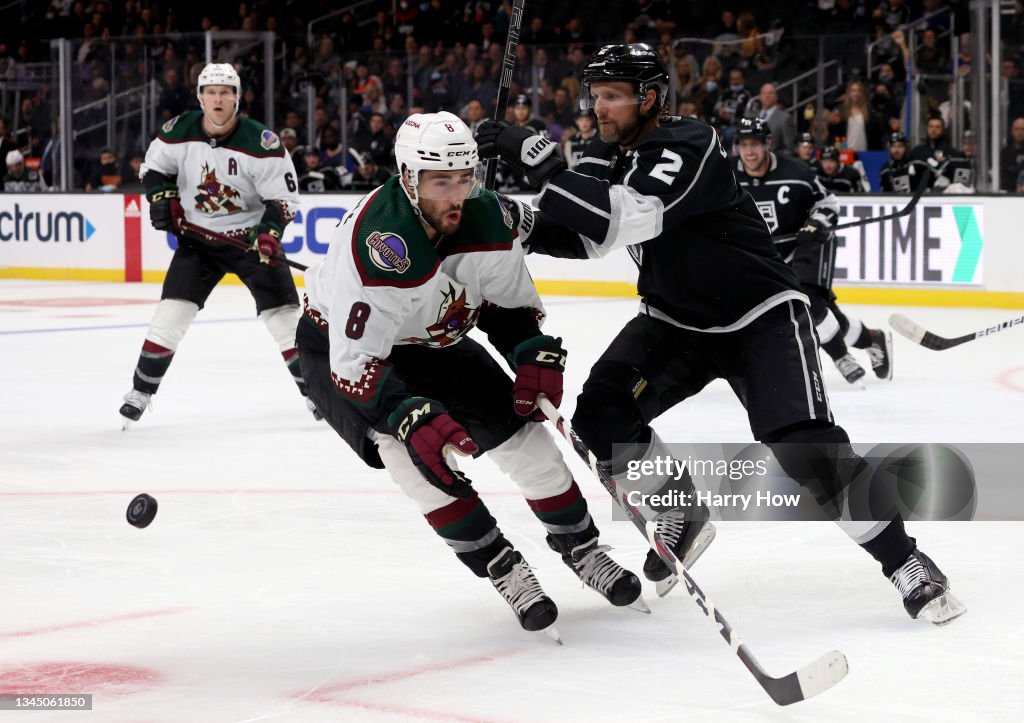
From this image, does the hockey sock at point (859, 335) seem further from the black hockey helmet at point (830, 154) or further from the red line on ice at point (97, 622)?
the red line on ice at point (97, 622)

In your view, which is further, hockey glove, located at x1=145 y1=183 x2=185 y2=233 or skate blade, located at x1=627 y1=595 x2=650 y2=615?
hockey glove, located at x1=145 y1=183 x2=185 y2=233

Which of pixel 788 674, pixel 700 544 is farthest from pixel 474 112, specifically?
pixel 788 674

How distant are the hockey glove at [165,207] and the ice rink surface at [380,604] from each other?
2.45 feet

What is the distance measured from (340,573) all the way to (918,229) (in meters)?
6.65

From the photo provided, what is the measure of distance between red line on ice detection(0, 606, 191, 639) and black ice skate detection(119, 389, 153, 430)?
2.39 metres

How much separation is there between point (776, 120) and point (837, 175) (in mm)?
613

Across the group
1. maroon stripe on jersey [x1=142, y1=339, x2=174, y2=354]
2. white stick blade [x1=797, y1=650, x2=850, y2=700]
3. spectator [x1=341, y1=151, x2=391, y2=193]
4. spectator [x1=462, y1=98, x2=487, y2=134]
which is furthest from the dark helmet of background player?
white stick blade [x1=797, y1=650, x2=850, y2=700]

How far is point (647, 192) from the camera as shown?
2893mm

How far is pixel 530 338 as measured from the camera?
9.67ft

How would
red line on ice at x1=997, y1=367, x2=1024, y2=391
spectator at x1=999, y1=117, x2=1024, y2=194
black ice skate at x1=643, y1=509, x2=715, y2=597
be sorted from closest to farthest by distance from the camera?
black ice skate at x1=643, y1=509, x2=715, y2=597 < red line on ice at x1=997, y1=367, x2=1024, y2=391 < spectator at x1=999, y1=117, x2=1024, y2=194

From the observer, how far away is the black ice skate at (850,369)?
620cm

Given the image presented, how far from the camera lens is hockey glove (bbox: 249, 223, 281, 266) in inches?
213

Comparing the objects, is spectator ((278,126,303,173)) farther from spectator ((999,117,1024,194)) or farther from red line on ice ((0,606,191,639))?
red line on ice ((0,606,191,639))

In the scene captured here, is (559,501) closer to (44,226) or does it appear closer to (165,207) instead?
(165,207)
